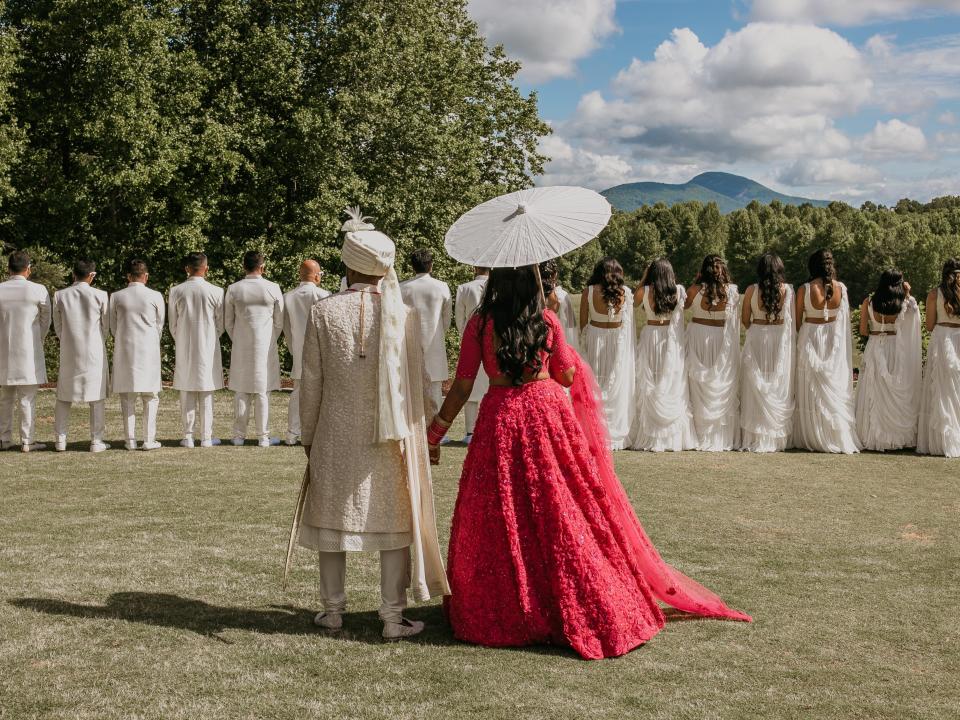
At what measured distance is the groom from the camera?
17.8ft

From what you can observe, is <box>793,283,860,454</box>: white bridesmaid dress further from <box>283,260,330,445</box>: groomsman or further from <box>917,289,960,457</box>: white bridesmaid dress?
<box>283,260,330,445</box>: groomsman

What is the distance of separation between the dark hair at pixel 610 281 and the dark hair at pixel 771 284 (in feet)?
5.80

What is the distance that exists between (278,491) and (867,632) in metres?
5.73

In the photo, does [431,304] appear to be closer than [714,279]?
No

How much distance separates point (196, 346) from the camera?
12.8 meters

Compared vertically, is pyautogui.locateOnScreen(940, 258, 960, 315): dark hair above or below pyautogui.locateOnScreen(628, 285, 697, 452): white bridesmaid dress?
above

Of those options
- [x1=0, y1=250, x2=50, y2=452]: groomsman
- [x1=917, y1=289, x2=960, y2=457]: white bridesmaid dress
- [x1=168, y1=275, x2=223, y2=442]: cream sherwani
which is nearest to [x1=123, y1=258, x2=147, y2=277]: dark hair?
[x1=168, y1=275, x2=223, y2=442]: cream sherwani

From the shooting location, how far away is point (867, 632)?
18.7ft

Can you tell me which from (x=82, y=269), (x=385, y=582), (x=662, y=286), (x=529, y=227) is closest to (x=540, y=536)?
(x=385, y=582)

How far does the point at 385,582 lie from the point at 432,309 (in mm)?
7956

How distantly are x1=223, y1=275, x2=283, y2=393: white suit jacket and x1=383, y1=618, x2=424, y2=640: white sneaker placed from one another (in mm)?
7604

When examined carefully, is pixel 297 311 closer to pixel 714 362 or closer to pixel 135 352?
pixel 135 352

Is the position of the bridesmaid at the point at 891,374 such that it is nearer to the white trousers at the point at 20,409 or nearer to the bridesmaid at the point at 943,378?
the bridesmaid at the point at 943,378

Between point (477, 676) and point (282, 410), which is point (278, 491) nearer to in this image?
point (477, 676)
